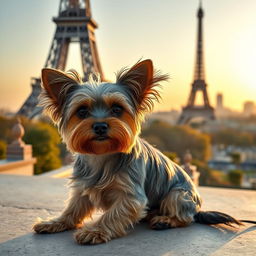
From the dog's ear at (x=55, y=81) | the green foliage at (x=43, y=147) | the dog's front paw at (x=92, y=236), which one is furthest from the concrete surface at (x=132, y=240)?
the green foliage at (x=43, y=147)

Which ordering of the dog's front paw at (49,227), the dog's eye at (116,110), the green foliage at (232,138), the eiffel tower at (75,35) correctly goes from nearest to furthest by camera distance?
the dog's eye at (116,110) → the dog's front paw at (49,227) → the eiffel tower at (75,35) → the green foliage at (232,138)

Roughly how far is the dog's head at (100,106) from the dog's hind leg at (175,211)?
668mm

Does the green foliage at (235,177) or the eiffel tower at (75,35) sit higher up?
the eiffel tower at (75,35)

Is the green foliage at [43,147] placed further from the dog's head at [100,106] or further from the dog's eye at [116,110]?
the dog's eye at [116,110]

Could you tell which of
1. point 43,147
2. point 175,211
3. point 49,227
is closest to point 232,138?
point 43,147

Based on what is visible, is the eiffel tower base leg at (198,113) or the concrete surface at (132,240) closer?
the concrete surface at (132,240)

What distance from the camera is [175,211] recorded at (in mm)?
3100

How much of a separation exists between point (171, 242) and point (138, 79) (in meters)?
1.19

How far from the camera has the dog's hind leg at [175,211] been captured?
10.1ft

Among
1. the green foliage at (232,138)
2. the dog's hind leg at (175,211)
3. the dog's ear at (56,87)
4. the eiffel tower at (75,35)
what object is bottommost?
the green foliage at (232,138)

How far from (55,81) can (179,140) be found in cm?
3093

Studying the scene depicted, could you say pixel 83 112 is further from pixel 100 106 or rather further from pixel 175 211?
pixel 175 211

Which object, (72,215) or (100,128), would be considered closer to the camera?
(100,128)

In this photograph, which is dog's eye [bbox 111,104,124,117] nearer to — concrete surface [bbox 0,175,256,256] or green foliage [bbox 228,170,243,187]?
concrete surface [bbox 0,175,256,256]
